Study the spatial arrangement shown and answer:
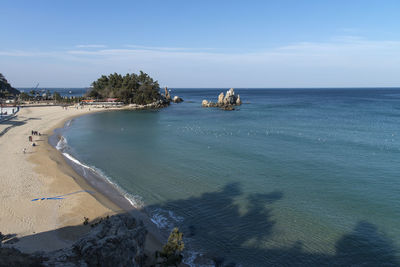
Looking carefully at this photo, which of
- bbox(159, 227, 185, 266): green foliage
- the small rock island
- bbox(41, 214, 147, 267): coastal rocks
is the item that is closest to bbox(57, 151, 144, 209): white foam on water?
bbox(159, 227, 185, 266): green foliage

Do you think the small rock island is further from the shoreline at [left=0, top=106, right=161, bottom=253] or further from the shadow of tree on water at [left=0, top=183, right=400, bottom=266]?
the shadow of tree on water at [left=0, top=183, right=400, bottom=266]

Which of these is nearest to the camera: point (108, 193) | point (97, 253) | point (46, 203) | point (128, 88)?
point (97, 253)

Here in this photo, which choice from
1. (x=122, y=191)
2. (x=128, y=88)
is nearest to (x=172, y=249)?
(x=122, y=191)

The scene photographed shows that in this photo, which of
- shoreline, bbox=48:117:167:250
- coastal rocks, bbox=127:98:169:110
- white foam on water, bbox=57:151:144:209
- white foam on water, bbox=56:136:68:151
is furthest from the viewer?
coastal rocks, bbox=127:98:169:110

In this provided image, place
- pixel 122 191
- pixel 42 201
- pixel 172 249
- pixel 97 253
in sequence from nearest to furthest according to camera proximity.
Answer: pixel 97 253, pixel 172 249, pixel 42 201, pixel 122 191

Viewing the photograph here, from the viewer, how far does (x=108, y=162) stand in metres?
28.5

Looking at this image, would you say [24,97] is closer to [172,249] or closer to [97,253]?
[172,249]

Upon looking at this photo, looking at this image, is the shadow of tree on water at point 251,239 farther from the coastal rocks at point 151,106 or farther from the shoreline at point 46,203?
the coastal rocks at point 151,106

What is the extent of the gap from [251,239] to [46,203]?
13.5 m

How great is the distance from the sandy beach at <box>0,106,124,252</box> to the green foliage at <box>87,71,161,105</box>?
67.4 m

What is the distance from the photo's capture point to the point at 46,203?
709 inches

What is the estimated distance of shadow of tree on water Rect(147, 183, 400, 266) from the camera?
507 inches

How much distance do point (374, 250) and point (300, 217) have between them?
4109 mm

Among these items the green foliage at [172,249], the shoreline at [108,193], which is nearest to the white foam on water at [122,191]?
the shoreline at [108,193]
